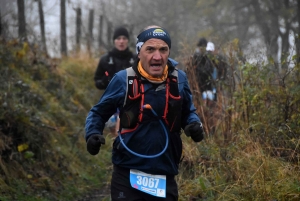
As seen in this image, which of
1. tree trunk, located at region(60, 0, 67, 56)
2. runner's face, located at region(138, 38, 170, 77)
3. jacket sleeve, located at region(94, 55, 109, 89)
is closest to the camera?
runner's face, located at region(138, 38, 170, 77)

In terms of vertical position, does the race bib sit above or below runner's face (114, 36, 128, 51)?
below

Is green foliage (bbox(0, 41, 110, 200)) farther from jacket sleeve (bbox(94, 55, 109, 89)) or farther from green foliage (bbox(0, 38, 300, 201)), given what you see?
jacket sleeve (bbox(94, 55, 109, 89))

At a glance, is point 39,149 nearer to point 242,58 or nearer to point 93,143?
point 242,58

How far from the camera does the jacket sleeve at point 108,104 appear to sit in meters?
4.27

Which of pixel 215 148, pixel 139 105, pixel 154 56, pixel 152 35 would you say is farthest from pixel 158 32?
pixel 215 148

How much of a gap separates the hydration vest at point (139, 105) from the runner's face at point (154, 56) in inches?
3.9

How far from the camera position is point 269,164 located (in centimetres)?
572

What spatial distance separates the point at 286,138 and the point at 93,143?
2.94m

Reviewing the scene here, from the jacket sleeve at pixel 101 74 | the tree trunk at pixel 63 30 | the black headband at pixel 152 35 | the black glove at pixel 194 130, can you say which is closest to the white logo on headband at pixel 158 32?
the black headband at pixel 152 35

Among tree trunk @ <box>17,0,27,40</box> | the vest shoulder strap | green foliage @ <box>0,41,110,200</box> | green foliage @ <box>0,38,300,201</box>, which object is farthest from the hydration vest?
tree trunk @ <box>17,0,27,40</box>

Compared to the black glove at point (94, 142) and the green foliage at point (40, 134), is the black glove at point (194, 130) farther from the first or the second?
the green foliage at point (40, 134)

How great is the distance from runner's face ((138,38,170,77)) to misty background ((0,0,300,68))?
8.93 ft

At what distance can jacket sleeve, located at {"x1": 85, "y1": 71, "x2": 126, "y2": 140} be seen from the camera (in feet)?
14.0

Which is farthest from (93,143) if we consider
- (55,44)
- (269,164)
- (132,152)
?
(55,44)
